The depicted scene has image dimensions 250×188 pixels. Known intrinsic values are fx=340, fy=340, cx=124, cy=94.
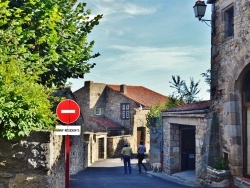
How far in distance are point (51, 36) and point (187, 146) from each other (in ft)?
27.0

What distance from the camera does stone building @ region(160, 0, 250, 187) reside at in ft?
31.4

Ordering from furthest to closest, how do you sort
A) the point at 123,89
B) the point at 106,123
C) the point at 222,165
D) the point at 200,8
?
the point at 123,89 < the point at 106,123 < the point at 200,8 < the point at 222,165

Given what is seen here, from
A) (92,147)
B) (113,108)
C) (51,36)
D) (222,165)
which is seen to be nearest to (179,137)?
(222,165)

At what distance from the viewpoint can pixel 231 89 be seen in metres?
10.1

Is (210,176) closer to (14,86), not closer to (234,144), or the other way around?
(234,144)

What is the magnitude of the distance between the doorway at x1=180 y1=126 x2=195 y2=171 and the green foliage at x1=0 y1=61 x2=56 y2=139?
9867mm

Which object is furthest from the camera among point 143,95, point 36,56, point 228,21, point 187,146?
point 143,95

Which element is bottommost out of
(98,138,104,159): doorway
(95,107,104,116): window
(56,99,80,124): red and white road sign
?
(98,138,104,159): doorway

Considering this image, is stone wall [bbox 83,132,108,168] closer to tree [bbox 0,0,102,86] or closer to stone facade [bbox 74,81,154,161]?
stone facade [bbox 74,81,154,161]

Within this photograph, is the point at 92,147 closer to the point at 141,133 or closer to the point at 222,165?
the point at 141,133

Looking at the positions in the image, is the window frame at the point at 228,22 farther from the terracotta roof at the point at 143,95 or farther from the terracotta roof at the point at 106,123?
the terracotta roof at the point at 143,95

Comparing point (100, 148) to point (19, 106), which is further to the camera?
point (100, 148)

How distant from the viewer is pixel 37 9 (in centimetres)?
953

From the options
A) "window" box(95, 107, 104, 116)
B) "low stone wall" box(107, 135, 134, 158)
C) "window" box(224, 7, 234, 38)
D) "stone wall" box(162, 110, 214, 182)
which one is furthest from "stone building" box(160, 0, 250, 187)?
"window" box(95, 107, 104, 116)
